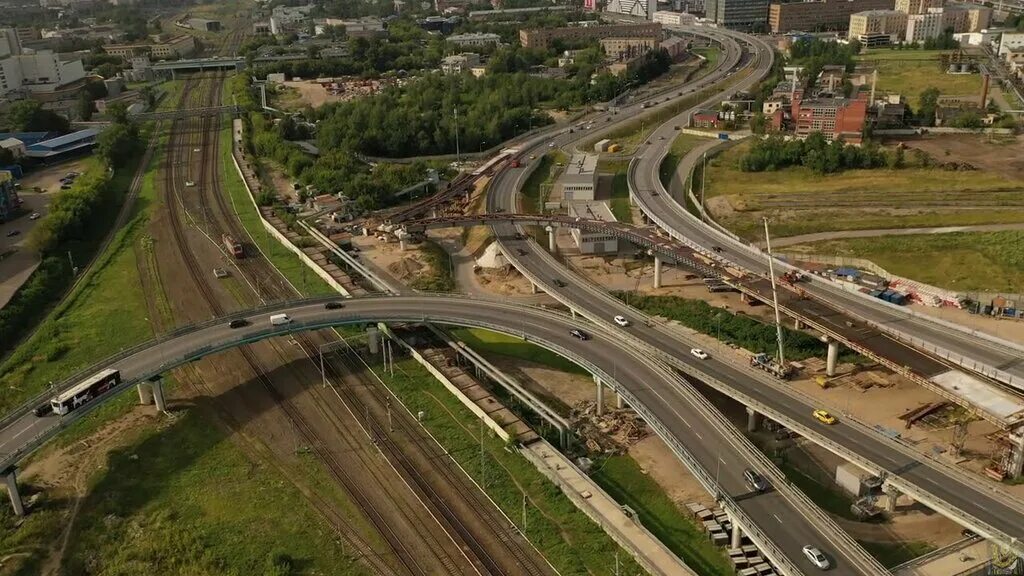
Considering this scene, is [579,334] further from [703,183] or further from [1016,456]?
[703,183]

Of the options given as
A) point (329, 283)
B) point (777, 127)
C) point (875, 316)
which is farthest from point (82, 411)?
point (777, 127)

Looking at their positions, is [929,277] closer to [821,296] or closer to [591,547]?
[821,296]

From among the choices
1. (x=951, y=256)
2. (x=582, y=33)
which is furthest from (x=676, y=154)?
(x=582, y=33)

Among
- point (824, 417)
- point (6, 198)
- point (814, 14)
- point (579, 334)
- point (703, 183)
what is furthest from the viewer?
point (814, 14)

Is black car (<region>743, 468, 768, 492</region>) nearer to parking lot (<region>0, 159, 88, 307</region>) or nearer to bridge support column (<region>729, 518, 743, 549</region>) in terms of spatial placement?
bridge support column (<region>729, 518, 743, 549</region>)

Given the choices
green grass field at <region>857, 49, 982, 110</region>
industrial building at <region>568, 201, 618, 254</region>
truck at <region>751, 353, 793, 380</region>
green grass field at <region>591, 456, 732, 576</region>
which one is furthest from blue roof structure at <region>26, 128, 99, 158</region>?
green grass field at <region>857, 49, 982, 110</region>
